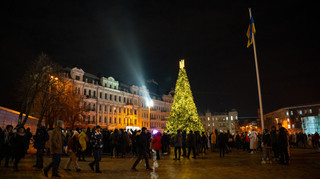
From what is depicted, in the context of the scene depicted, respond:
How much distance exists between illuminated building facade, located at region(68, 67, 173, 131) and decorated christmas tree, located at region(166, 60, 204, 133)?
68.9ft

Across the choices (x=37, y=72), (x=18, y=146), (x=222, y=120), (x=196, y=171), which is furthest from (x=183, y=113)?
(x=222, y=120)

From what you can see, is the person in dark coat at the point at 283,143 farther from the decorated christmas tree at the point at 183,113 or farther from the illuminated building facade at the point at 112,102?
the illuminated building facade at the point at 112,102

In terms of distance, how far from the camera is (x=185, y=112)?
33406 mm

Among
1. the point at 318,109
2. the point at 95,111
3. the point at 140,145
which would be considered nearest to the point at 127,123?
the point at 95,111

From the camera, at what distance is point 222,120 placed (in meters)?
148

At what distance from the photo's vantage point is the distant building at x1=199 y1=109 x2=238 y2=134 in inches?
5807

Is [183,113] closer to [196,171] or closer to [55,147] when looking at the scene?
[196,171]

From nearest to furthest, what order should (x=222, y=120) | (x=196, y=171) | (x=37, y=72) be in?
(x=196, y=171) < (x=37, y=72) < (x=222, y=120)

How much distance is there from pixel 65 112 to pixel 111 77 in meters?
37.9

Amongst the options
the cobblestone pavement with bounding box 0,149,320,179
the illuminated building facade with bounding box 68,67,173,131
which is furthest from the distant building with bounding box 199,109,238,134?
the cobblestone pavement with bounding box 0,149,320,179

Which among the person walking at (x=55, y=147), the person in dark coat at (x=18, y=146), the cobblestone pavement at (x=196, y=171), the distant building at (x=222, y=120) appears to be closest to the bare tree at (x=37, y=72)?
the cobblestone pavement at (x=196, y=171)

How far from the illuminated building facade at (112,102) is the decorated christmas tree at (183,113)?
68.9 feet

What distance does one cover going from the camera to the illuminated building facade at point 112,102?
208ft

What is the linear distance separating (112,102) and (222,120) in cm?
9087
